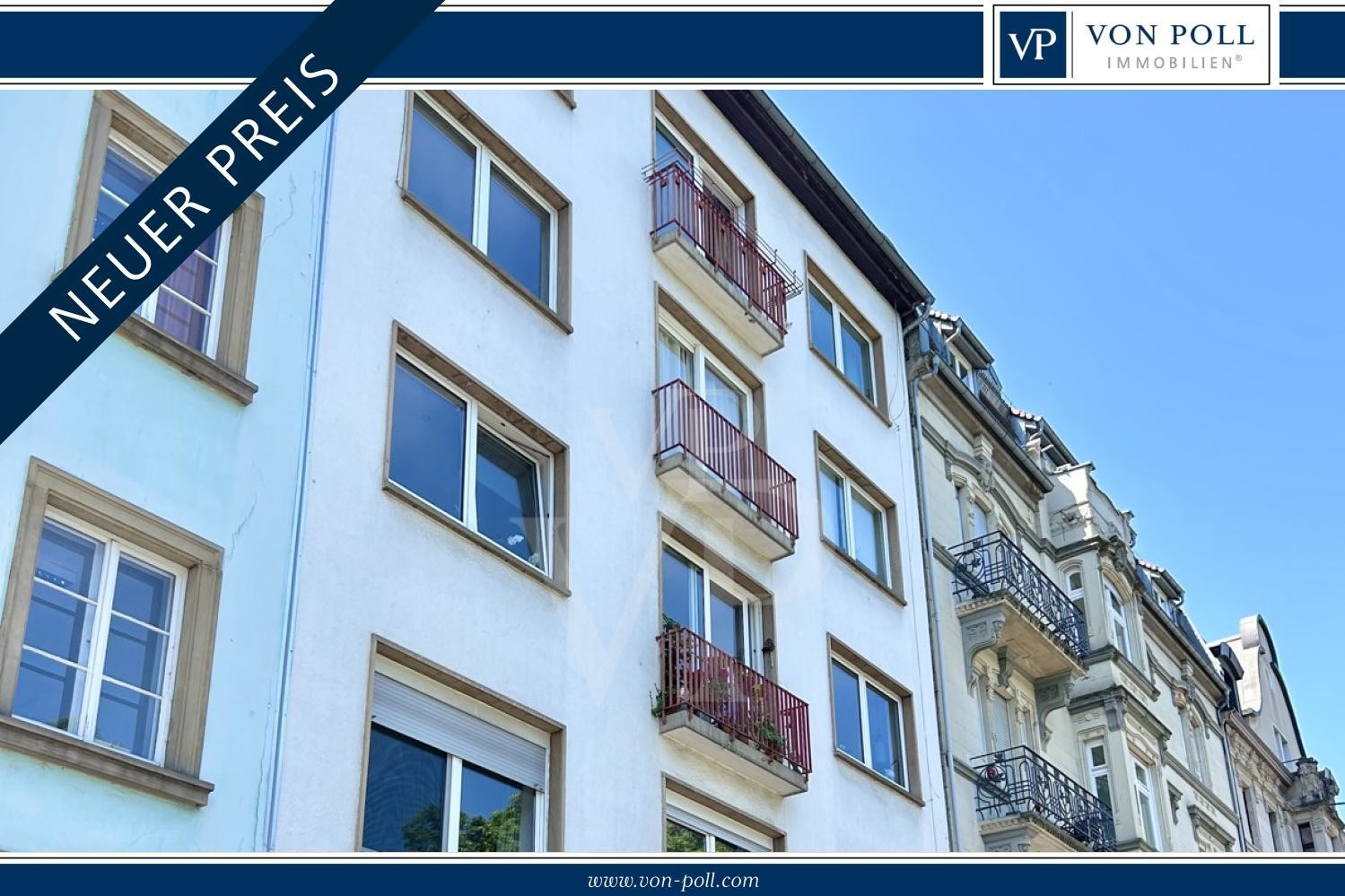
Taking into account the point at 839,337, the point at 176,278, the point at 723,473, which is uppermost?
the point at 839,337

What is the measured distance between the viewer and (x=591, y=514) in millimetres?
16156

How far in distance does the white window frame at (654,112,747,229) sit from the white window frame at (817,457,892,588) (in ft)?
11.1

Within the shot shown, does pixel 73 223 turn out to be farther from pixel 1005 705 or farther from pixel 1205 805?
pixel 1205 805

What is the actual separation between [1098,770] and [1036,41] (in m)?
20.1

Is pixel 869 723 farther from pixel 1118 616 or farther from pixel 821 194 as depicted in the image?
pixel 1118 616

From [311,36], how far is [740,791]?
10723 millimetres

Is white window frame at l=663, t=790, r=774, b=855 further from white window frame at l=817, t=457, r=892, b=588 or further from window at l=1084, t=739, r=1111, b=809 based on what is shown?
window at l=1084, t=739, r=1111, b=809

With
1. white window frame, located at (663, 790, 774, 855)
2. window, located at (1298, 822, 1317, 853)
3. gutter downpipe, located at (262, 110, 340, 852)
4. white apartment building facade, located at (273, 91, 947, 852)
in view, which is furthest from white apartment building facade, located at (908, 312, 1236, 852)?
gutter downpipe, located at (262, 110, 340, 852)

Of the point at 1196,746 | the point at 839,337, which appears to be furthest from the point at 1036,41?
the point at 1196,746

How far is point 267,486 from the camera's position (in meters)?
12.4

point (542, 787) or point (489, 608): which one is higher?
point (489, 608)

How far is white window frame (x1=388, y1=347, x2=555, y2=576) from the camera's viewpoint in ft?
48.1

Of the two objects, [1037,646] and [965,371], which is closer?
[1037,646]

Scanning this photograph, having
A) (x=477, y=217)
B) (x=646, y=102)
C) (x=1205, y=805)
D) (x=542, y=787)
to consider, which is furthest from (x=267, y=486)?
(x=1205, y=805)
